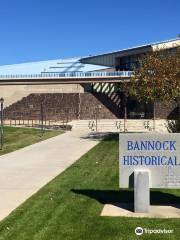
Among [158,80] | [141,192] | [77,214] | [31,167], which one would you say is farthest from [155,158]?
[158,80]

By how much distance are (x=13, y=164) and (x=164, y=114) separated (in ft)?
145

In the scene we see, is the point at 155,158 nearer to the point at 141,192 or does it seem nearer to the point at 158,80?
the point at 141,192

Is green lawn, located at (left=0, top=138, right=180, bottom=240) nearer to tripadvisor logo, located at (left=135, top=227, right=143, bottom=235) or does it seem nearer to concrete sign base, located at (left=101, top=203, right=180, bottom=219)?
tripadvisor logo, located at (left=135, top=227, right=143, bottom=235)

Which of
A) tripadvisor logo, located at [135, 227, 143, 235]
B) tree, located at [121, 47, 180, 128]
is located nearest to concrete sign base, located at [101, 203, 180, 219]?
tripadvisor logo, located at [135, 227, 143, 235]

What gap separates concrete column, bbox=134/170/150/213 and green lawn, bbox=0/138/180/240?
65cm

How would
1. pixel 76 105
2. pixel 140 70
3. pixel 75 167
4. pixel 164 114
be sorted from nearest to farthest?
1. pixel 75 167
2. pixel 140 70
3. pixel 164 114
4. pixel 76 105

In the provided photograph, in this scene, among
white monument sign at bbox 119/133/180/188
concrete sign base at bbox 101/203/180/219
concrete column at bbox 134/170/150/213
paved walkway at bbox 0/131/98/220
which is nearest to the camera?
concrete sign base at bbox 101/203/180/219

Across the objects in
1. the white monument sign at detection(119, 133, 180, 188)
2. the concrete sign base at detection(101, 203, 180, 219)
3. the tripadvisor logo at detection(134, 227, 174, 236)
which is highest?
A: the white monument sign at detection(119, 133, 180, 188)

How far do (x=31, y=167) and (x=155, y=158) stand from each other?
8762 millimetres

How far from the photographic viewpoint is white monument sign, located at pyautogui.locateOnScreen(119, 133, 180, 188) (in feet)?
39.2

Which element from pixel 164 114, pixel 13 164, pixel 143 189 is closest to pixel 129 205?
pixel 143 189

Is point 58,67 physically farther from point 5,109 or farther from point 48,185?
point 48,185

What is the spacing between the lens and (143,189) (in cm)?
1170

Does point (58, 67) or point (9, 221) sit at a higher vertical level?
point (58, 67)
